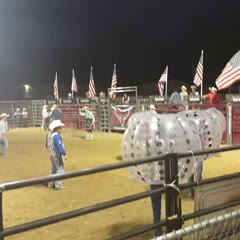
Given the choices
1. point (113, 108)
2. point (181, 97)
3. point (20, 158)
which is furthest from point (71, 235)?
point (113, 108)

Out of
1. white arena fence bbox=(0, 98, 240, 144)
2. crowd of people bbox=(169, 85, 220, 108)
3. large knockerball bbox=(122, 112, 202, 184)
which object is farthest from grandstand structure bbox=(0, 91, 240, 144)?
large knockerball bbox=(122, 112, 202, 184)

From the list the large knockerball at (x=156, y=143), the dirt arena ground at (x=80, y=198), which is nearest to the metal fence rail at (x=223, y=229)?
the large knockerball at (x=156, y=143)

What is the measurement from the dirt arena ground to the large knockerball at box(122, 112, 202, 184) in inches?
55.4

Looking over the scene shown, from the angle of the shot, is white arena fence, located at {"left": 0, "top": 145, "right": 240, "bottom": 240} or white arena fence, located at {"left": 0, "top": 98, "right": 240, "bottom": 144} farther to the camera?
white arena fence, located at {"left": 0, "top": 98, "right": 240, "bottom": 144}

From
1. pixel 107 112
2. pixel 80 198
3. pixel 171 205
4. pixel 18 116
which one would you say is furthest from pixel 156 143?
pixel 18 116

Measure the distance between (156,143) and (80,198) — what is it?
12.8ft

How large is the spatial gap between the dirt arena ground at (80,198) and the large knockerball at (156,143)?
4.61 ft

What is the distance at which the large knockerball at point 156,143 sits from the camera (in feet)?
16.5

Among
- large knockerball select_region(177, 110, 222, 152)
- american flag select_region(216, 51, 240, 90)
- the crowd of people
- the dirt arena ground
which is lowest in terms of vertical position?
the dirt arena ground

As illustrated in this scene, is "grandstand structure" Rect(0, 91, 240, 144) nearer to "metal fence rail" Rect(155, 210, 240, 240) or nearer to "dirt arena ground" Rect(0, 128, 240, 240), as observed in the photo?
"dirt arena ground" Rect(0, 128, 240, 240)

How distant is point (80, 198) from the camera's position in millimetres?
8711

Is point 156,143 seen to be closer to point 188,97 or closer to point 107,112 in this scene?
point 188,97

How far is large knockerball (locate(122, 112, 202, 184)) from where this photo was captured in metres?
5.04

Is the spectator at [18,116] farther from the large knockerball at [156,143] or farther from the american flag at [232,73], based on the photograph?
the large knockerball at [156,143]
